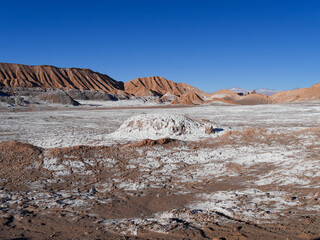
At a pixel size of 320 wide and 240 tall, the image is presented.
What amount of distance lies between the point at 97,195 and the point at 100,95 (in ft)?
219

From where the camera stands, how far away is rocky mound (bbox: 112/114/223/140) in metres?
12.2

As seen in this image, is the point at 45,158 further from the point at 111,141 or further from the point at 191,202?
the point at 191,202

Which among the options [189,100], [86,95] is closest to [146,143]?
[189,100]

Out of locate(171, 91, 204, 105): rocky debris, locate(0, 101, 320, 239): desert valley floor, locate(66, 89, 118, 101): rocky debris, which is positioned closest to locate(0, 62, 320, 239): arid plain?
locate(0, 101, 320, 239): desert valley floor

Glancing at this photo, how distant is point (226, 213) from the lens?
4.41 metres

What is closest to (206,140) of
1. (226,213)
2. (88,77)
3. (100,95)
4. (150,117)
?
(150,117)

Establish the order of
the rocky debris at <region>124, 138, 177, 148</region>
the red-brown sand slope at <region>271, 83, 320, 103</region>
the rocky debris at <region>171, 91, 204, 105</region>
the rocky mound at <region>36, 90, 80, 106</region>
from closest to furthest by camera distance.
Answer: the rocky debris at <region>124, 138, 177, 148</region>
the rocky mound at <region>36, 90, 80, 106</region>
the red-brown sand slope at <region>271, 83, 320, 103</region>
the rocky debris at <region>171, 91, 204, 105</region>

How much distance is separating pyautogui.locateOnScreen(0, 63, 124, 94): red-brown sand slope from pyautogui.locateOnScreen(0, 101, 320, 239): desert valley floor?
3064 inches

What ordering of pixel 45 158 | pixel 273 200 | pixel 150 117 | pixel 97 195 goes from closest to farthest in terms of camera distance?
pixel 273 200 < pixel 97 195 < pixel 45 158 < pixel 150 117

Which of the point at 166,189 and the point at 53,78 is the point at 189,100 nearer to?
the point at 166,189

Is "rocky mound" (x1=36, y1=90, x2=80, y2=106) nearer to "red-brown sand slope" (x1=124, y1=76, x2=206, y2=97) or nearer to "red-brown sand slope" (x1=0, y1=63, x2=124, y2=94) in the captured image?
"red-brown sand slope" (x1=0, y1=63, x2=124, y2=94)

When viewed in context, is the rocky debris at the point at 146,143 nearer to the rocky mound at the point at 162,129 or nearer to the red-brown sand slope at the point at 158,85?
the rocky mound at the point at 162,129

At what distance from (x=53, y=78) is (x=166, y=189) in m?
101

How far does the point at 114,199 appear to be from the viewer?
5.52 meters
